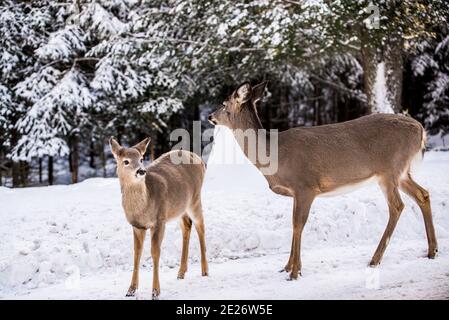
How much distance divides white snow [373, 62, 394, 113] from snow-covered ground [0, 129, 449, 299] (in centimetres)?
466

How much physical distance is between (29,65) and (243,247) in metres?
12.5

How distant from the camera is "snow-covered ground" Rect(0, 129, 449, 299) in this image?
609 centimetres

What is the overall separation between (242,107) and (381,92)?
9.45 m

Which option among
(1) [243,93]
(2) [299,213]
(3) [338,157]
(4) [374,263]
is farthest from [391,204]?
(1) [243,93]

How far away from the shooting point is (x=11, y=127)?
16906 mm

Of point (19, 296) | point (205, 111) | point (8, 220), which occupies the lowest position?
point (19, 296)

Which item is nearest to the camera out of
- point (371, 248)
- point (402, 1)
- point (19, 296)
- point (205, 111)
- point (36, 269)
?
point (19, 296)

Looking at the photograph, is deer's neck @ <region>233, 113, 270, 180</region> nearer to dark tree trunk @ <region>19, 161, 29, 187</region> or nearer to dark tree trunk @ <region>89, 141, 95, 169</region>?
dark tree trunk @ <region>19, 161, 29, 187</region>

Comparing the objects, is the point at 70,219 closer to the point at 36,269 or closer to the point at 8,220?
the point at 8,220

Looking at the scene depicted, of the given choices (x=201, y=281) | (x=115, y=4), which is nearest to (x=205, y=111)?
(x=115, y=4)

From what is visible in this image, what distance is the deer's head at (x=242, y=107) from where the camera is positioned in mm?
7008

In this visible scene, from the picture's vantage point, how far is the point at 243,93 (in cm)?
699

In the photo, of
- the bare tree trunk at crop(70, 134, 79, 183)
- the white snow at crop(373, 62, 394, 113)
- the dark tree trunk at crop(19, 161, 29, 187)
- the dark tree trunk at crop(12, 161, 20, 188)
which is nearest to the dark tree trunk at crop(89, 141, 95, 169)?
the dark tree trunk at crop(19, 161, 29, 187)

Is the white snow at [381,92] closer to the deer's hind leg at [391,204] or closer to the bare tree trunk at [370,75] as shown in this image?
the bare tree trunk at [370,75]
